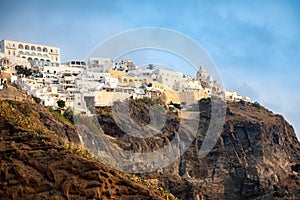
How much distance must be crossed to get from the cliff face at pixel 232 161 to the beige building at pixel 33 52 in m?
25.5

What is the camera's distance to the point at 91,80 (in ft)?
215

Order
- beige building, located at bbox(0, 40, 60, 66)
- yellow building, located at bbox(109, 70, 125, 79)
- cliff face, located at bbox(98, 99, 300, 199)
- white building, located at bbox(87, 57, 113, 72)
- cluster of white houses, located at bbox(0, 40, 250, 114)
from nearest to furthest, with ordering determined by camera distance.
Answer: cliff face, located at bbox(98, 99, 300, 199) → cluster of white houses, located at bbox(0, 40, 250, 114) → yellow building, located at bbox(109, 70, 125, 79) → white building, located at bbox(87, 57, 113, 72) → beige building, located at bbox(0, 40, 60, 66)

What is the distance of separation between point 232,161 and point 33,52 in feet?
119

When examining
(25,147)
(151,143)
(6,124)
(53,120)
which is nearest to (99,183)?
(25,147)

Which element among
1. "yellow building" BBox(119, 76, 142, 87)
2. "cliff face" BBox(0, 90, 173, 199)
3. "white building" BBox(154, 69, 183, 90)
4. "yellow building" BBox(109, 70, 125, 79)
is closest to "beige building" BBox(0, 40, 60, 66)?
"yellow building" BBox(109, 70, 125, 79)

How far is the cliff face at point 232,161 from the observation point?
49.7m

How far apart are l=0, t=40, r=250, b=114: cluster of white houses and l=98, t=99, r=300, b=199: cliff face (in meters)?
5.83

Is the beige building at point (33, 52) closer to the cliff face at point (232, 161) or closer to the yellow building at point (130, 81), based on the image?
the yellow building at point (130, 81)

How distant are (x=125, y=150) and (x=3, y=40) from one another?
35.0 m

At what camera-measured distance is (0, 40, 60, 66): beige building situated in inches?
2980

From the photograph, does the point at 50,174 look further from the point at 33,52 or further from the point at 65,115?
the point at 33,52

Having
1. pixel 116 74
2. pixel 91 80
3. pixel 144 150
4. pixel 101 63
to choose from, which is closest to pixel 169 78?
pixel 116 74

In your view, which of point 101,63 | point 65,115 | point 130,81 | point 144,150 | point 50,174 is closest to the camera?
point 50,174

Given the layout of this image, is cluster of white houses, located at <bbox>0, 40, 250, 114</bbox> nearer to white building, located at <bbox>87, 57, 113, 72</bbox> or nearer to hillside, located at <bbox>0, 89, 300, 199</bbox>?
white building, located at <bbox>87, 57, 113, 72</bbox>
